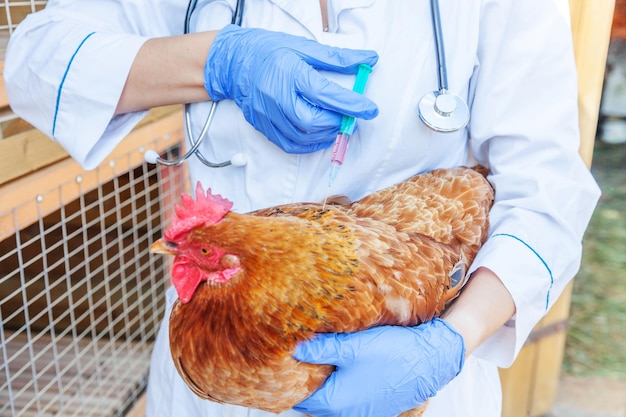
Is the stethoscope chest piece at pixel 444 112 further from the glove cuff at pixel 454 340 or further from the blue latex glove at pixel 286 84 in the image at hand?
the glove cuff at pixel 454 340

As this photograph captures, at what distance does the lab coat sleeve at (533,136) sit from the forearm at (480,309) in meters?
0.02

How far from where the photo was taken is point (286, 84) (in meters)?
0.99

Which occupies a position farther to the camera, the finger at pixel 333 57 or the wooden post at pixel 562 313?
the wooden post at pixel 562 313

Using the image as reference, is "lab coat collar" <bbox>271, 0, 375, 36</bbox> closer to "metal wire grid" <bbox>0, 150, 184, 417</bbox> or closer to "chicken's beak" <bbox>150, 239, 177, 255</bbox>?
"chicken's beak" <bbox>150, 239, 177, 255</bbox>

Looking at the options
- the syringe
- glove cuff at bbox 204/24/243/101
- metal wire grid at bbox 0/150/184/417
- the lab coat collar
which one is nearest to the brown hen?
the syringe

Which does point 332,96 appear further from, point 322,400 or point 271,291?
point 322,400

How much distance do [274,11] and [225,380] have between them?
63cm

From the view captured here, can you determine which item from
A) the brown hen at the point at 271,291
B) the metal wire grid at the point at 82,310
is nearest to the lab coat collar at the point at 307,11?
the brown hen at the point at 271,291

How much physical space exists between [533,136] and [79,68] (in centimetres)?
77

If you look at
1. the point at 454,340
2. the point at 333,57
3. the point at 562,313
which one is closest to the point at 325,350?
the point at 454,340

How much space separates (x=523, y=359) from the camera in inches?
95.3

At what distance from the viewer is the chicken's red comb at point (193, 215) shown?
34.4 inches

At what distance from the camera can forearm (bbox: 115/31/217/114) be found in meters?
1.06

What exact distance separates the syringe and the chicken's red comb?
0.71ft
